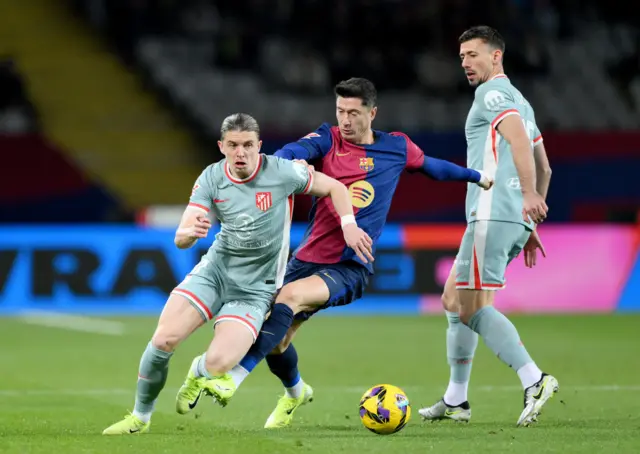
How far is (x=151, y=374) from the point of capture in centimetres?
679

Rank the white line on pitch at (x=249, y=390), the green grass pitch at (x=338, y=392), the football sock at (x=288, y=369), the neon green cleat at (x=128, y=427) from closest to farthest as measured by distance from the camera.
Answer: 1. the green grass pitch at (x=338, y=392)
2. the neon green cleat at (x=128, y=427)
3. the football sock at (x=288, y=369)
4. the white line on pitch at (x=249, y=390)

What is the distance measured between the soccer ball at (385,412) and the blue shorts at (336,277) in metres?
0.71

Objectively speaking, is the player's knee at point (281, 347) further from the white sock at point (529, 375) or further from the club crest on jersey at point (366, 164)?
the white sock at point (529, 375)

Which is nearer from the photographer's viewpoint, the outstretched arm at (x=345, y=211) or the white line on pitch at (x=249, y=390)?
the outstretched arm at (x=345, y=211)

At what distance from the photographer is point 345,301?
24.6 feet

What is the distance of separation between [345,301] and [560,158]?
1324 cm

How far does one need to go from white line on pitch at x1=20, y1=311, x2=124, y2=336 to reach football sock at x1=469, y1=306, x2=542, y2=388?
7.40 m

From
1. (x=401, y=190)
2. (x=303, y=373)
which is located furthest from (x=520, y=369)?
(x=401, y=190)

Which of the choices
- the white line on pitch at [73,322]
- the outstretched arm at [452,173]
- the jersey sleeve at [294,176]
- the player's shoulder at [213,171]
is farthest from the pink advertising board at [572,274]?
the player's shoulder at [213,171]

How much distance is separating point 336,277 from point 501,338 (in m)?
1.03

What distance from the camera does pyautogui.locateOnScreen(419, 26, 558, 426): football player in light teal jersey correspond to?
727 centimetres

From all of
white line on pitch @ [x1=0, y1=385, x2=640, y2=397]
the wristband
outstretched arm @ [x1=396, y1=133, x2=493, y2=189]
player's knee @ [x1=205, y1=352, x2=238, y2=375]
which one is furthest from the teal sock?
white line on pitch @ [x1=0, y1=385, x2=640, y2=397]

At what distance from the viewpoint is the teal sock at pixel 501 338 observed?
7277 millimetres

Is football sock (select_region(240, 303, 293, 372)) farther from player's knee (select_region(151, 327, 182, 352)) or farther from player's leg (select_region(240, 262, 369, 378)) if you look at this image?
player's knee (select_region(151, 327, 182, 352))
